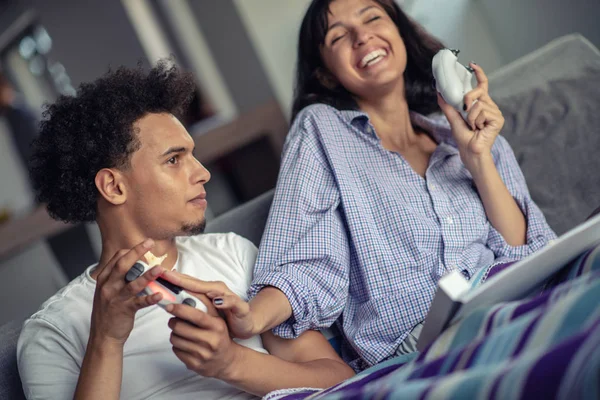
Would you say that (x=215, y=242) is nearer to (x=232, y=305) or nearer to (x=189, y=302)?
(x=232, y=305)

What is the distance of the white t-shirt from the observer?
44.5 inches

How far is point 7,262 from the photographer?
10.3 feet

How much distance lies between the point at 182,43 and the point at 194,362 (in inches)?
165

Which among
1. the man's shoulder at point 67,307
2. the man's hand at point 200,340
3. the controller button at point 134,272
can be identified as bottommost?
the man's hand at point 200,340

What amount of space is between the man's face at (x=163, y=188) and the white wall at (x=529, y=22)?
1897 millimetres

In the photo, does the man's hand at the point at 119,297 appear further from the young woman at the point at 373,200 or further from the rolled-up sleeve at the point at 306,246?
the rolled-up sleeve at the point at 306,246

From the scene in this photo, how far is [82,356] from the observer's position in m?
1.17

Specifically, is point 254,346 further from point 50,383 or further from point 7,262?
point 7,262

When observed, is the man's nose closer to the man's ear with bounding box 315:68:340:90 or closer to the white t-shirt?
the white t-shirt

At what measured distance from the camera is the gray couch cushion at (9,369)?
3.97ft

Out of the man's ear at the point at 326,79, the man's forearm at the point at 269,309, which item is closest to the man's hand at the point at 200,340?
the man's forearm at the point at 269,309

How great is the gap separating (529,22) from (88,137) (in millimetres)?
2078

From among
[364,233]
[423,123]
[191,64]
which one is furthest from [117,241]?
[191,64]

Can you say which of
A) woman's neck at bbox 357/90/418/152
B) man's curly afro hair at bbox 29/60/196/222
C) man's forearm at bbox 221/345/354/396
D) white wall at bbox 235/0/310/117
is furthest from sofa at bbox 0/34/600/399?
white wall at bbox 235/0/310/117
